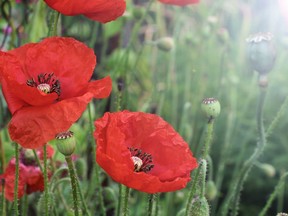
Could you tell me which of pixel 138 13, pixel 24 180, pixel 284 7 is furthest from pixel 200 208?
pixel 284 7

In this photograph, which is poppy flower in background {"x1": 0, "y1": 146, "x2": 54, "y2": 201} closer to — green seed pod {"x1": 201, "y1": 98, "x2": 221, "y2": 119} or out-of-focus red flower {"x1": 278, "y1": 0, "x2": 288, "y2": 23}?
green seed pod {"x1": 201, "y1": 98, "x2": 221, "y2": 119}

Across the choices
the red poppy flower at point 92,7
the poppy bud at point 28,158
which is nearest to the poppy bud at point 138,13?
the poppy bud at point 28,158

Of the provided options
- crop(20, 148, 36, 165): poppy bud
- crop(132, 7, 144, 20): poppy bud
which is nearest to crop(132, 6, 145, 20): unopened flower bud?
crop(132, 7, 144, 20): poppy bud

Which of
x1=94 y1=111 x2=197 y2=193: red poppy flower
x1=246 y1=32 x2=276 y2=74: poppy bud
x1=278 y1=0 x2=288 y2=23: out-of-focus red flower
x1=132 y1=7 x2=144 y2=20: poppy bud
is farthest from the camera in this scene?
x1=278 y1=0 x2=288 y2=23: out-of-focus red flower

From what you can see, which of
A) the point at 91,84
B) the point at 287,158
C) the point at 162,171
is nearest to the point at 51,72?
the point at 91,84

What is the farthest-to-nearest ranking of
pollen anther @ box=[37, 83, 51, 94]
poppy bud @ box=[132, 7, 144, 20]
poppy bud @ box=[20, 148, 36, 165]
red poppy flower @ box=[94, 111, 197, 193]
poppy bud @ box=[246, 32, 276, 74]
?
poppy bud @ box=[132, 7, 144, 20] < poppy bud @ box=[20, 148, 36, 165] < poppy bud @ box=[246, 32, 276, 74] < pollen anther @ box=[37, 83, 51, 94] < red poppy flower @ box=[94, 111, 197, 193]

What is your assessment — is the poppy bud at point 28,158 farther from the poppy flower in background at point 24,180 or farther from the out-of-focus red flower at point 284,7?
the out-of-focus red flower at point 284,7

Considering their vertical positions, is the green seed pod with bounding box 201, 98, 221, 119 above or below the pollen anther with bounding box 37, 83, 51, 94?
below
